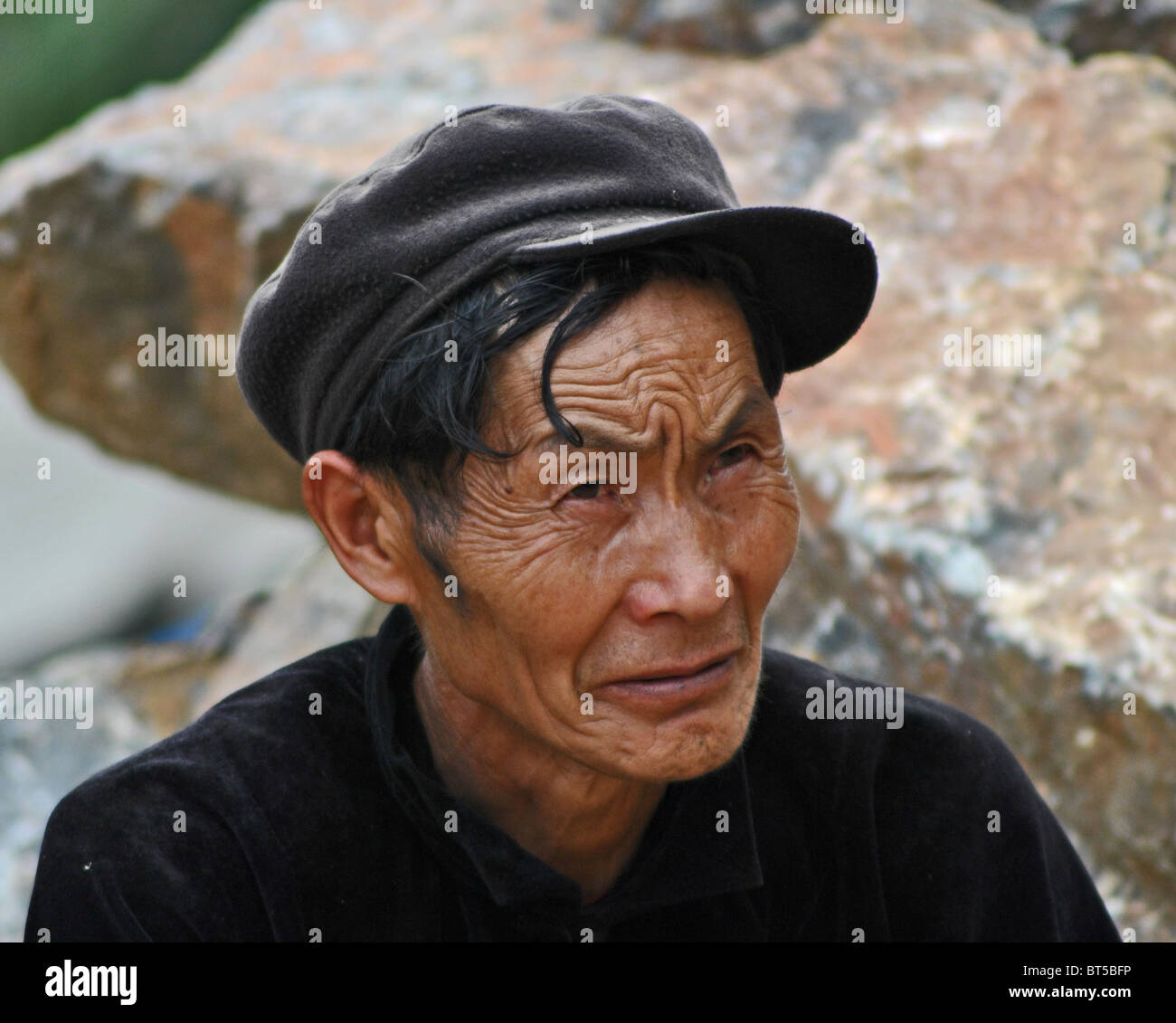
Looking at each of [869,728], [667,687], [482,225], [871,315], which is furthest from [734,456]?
[871,315]

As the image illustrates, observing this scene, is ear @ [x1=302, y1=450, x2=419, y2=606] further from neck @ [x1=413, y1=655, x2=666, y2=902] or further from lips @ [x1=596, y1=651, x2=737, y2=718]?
lips @ [x1=596, y1=651, x2=737, y2=718]

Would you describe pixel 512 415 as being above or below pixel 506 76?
below

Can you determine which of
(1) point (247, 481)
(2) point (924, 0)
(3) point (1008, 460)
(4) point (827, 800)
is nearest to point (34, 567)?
(1) point (247, 481)

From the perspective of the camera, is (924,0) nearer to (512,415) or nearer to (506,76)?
(506,76)

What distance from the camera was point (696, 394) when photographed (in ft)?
5.98

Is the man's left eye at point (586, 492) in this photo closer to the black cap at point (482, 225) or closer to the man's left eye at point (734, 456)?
the man's left eye at point (734, 456)

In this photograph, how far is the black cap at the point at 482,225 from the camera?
178cm

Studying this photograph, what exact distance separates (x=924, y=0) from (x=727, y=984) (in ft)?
12.0

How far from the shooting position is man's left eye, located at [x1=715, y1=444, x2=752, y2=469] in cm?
190

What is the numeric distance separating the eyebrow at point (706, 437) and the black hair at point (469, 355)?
2 cm

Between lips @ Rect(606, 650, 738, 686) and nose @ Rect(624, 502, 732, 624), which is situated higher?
nose @ Rect(624, 502, 732, 624)

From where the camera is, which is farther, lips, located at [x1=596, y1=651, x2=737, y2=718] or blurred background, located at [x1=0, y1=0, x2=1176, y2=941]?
blurred background, located at [x1=0, y1=0, x2=1176, y2=941]

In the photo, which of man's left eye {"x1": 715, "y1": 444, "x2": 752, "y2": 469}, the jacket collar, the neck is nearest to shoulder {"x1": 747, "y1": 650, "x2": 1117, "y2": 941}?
the jacket collar

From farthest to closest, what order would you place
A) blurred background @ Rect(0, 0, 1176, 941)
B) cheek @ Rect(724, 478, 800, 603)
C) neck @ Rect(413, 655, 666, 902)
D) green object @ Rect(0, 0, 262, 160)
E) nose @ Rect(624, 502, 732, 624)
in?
1. green object @ Rect(0, 0, 262, 160)
2. blurred background @ Rect(0, 0, 1176, 941)
3. neck @ Rect(413, 655, 666, 902)
4. cheek @ Rect(724, 478, 800, 603)
5. nose @ Rect(624, 502, 732, 624)
